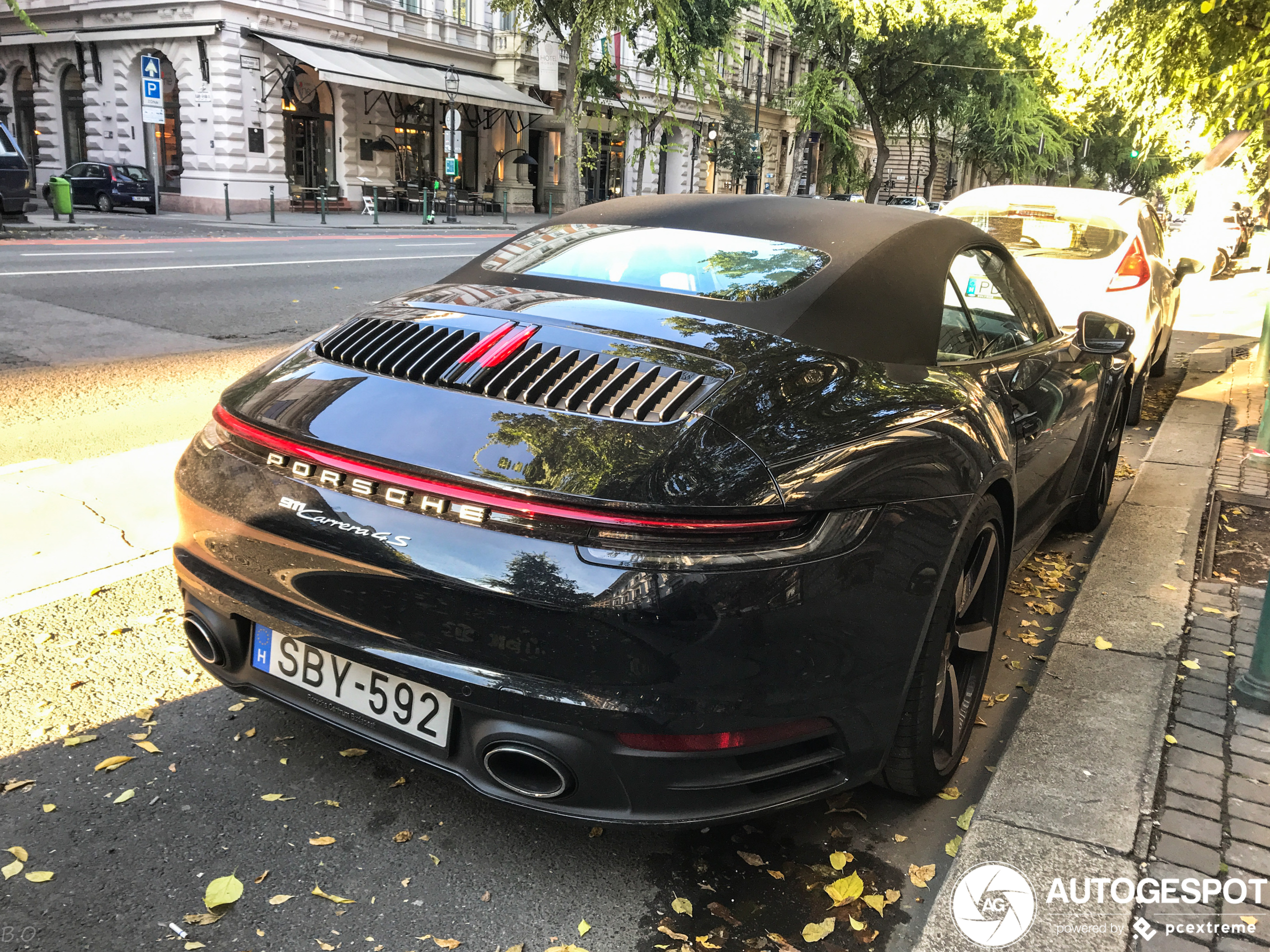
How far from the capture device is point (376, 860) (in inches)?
96.3

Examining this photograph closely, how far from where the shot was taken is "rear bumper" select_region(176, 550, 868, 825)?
6.72 ft

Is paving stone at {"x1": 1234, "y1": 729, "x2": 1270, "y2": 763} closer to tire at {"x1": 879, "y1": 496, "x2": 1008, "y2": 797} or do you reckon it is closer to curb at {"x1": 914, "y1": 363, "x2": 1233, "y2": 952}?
curb at {"x1": 914, "y1": 363, "x2": 1233, "y2": 952}

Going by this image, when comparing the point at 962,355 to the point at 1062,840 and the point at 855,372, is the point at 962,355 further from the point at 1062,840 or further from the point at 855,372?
the point at 1062,840

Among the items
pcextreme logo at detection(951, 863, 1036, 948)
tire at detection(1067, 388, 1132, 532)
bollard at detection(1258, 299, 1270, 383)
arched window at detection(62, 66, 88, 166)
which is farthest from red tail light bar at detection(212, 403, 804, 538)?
arched window at detection(62, 66, 88, 166)

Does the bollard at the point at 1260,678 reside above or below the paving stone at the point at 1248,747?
above

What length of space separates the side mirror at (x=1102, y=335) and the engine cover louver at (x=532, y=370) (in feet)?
7.89

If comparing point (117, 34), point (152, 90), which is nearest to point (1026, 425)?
point (152, 90)

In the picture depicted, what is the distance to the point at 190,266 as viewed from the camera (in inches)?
551

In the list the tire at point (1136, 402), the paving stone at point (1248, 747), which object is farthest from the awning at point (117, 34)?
the paving stone at point (1248, 747)

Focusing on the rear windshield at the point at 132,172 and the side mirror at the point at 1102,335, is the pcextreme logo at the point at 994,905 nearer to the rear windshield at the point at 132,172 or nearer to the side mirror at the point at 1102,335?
the side mirror at the point at 1102,335

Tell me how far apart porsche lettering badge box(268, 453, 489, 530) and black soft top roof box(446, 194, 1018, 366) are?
2.97ft

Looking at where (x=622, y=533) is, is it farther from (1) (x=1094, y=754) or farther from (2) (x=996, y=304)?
(2) (x=996, y=304)

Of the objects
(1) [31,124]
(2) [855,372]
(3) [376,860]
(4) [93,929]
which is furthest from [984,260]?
(1) [31,124]

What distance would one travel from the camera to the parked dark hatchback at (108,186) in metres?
25.7
